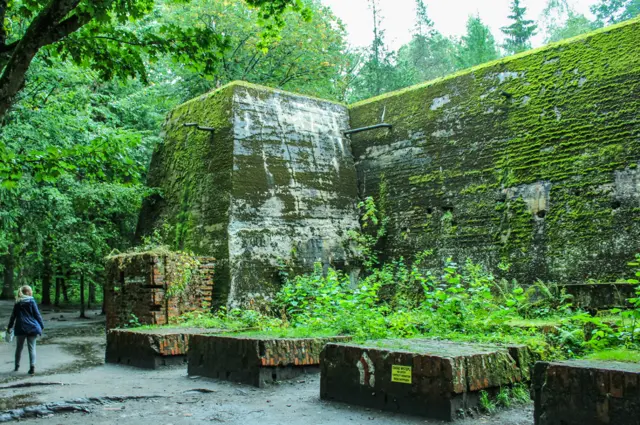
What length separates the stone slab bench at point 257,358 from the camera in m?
6.14

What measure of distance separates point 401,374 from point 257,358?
1.98m

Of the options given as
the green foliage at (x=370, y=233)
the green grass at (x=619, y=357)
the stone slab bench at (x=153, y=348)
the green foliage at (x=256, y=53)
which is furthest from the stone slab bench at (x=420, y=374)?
the green foliage at (x=256, y=53)

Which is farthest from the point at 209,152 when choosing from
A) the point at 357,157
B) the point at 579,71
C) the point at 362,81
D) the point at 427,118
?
the point at 362,81

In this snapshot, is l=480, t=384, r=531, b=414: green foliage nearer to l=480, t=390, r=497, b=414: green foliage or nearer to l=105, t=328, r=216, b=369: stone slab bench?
l=480, t=390, r=497, b=414: green foliage

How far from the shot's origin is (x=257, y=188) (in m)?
13.1

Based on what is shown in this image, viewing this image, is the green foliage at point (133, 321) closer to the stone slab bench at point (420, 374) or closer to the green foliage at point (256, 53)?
the stone slab bench at point (420, 374)

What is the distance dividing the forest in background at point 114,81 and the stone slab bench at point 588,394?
15.8 ft

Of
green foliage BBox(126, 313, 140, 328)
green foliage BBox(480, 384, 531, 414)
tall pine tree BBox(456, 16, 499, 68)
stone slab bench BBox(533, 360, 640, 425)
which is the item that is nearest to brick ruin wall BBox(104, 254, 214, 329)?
green foliage BBox(126, 313, 140, 328)

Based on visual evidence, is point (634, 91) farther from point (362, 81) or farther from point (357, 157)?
point (362, 81)

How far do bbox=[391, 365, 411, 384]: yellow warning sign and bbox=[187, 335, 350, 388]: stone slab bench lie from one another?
169 cm

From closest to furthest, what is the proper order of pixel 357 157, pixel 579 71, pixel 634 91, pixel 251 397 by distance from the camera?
1. pixel 251 397
2. pixel 634 91
3. pixel 579 71
4. pixel 357 157

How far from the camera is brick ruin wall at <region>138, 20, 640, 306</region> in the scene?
11.0 metres

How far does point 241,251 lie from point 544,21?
143ft

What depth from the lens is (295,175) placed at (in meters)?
13.9
